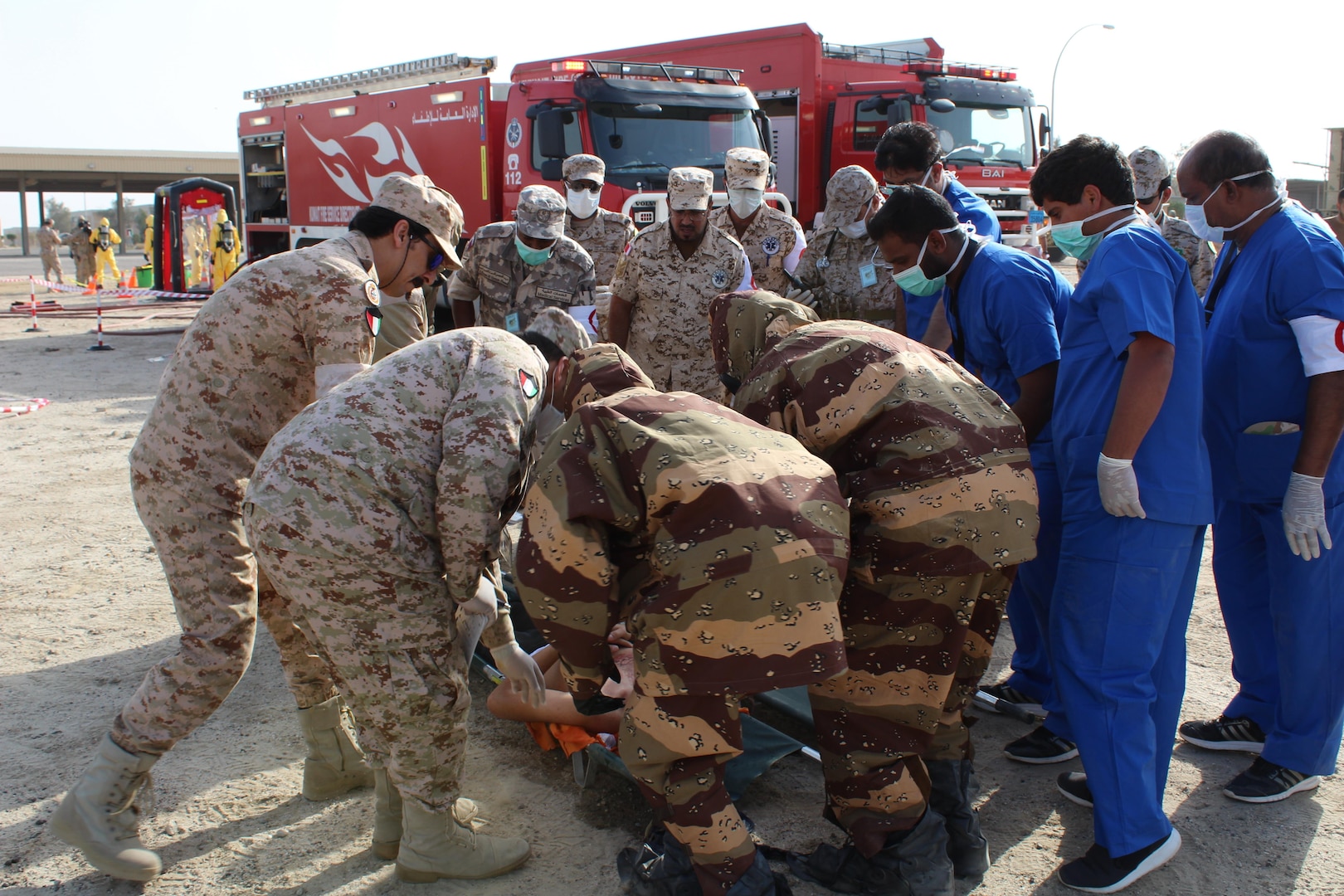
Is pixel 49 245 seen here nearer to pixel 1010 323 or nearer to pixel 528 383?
pixel 528 383

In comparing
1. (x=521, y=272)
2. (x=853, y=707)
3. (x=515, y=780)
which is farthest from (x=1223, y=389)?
(x=521, y=272)

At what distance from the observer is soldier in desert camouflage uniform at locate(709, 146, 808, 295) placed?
219 inches

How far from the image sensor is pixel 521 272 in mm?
5121

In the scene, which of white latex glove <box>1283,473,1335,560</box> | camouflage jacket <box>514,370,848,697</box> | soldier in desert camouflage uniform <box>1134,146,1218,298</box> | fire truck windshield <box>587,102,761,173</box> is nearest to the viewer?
camouflage jacket <box>514,370,848,697</box>

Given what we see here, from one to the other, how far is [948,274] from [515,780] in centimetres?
212

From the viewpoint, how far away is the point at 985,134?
473 inches

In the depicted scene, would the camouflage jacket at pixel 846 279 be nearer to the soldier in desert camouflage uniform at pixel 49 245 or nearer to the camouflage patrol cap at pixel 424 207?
the camouflage patrol cap at pixel 424 207

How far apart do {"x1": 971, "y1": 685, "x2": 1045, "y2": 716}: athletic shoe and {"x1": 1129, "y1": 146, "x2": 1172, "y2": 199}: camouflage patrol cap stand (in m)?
3.47

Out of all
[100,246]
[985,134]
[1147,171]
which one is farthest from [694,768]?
[100,246]

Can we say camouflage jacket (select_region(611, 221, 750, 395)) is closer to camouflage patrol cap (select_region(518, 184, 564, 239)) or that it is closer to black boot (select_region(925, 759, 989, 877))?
camouflage patrol cap (select_region(518, 184, 564, 239))

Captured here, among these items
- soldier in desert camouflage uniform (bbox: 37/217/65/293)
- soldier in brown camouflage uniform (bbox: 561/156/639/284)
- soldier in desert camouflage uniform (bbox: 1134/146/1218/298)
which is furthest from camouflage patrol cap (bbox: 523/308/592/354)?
soldier in desert camouflage uniform (bbox: 37/217/65/293)

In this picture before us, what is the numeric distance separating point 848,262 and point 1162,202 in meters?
2.38

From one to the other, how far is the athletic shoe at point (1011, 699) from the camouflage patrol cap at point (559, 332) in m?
2.02

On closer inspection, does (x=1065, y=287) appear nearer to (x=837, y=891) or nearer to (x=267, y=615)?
(x=837, y=891)
